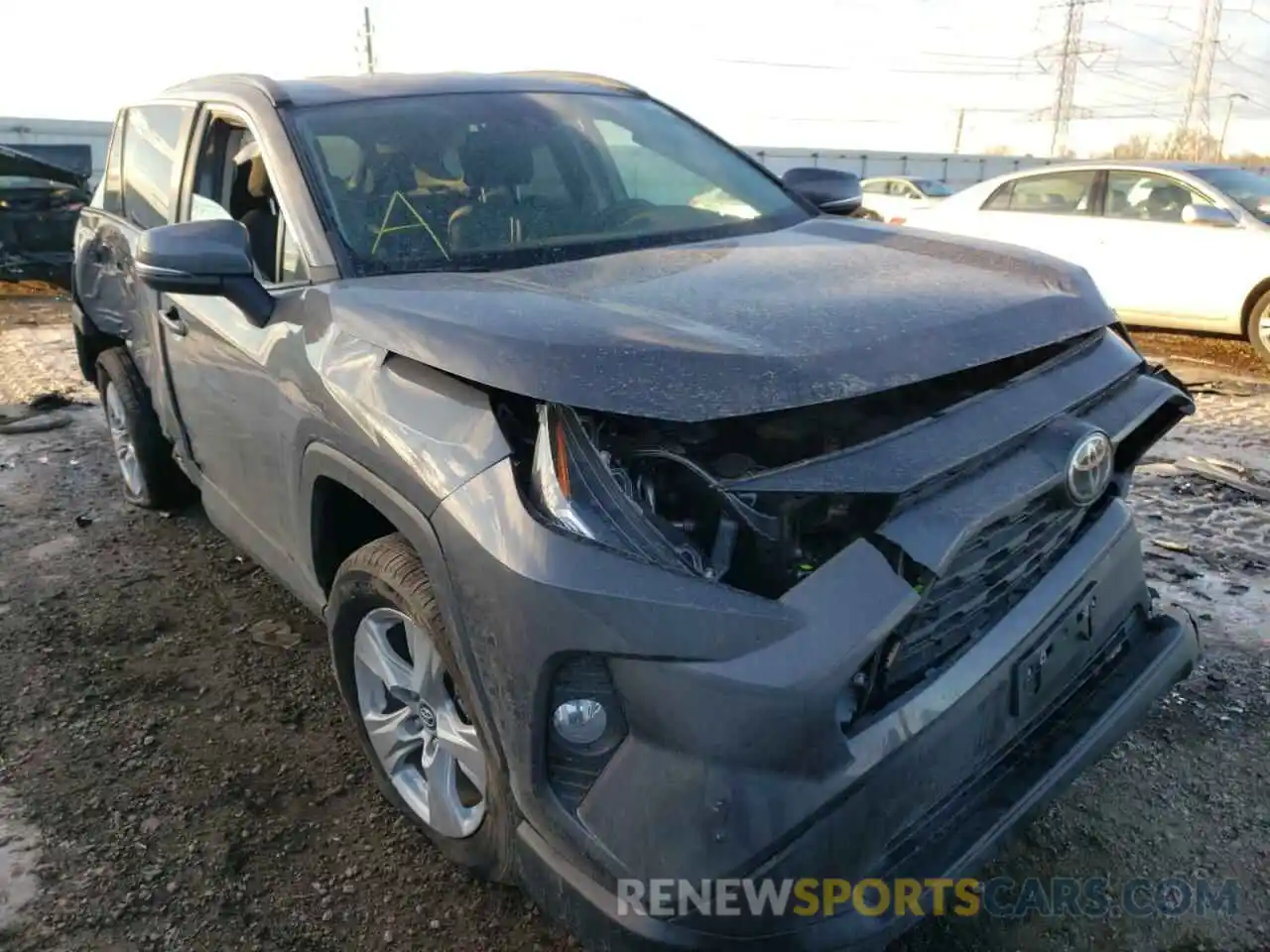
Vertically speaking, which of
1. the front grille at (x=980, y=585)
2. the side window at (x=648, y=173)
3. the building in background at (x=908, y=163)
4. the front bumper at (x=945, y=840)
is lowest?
the building in background at (x=908, y=163)

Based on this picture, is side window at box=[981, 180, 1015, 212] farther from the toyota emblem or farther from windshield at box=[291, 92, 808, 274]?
the toyota emblem

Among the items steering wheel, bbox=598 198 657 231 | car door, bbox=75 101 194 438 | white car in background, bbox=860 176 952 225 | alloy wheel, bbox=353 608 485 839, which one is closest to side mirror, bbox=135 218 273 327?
alloy wheel, bbox=353 608 485 839

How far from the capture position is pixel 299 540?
2.73 metres

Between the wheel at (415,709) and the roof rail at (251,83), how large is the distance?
1.55 m

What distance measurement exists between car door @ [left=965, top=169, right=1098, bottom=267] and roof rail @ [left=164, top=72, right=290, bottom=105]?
6916 millimetres

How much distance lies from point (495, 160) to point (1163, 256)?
684 centimetres

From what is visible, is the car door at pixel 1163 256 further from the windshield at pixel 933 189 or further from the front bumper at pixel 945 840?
the windshield at pixel 933 189

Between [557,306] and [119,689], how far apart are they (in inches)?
87.8

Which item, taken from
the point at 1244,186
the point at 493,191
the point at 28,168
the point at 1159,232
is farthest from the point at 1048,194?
the point at 28,168

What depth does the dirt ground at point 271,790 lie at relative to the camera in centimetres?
233

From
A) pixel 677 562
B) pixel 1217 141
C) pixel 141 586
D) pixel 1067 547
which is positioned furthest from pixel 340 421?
pixel 1217 141

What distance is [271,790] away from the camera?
2.84 metres

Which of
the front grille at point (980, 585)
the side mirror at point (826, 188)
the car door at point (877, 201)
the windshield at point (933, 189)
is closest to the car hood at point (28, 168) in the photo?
the car door at point (877, 201)

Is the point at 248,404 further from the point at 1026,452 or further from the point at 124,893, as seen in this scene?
the point at 1026,452
